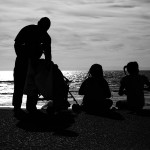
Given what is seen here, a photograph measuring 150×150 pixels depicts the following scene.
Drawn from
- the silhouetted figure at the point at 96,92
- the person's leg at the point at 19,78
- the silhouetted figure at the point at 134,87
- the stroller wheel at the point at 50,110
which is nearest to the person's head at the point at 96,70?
the silhouetted figure at the point at 96,92

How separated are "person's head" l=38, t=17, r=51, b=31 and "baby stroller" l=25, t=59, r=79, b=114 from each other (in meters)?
0.66

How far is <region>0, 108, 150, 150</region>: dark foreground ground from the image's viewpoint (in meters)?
4.13

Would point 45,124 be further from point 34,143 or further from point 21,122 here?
point 34,143

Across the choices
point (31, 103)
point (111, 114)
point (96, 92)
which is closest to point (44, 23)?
point (31, 103)

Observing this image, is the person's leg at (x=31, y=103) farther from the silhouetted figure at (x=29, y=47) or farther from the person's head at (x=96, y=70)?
the person's head at (x=96, y=70)

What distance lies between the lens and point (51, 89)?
22.1 feet

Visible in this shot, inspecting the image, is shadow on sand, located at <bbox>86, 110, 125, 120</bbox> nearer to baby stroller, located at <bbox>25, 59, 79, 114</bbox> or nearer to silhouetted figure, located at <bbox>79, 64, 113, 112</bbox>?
silhouetted figure, located at <bbox>79, 64, 113, 112</bbox>

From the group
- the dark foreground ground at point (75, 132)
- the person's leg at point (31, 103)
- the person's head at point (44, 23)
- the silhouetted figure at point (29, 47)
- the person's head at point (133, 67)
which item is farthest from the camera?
the person's head at point (133, 67)

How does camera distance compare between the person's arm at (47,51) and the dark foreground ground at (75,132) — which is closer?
the dark foreground ground at (75,132)

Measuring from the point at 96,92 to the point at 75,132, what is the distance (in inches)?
115

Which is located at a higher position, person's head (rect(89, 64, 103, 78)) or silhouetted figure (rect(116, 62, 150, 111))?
person's head (rect(89, 64, 103, 78))

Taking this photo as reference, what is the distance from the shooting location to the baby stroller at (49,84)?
22.0 feet

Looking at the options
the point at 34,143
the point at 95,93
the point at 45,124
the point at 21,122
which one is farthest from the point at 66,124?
the point at 95,93

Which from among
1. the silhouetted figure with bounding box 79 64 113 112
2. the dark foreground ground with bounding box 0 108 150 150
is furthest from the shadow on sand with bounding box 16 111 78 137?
the silhouetted figure with bounding box 79 64 113 112
